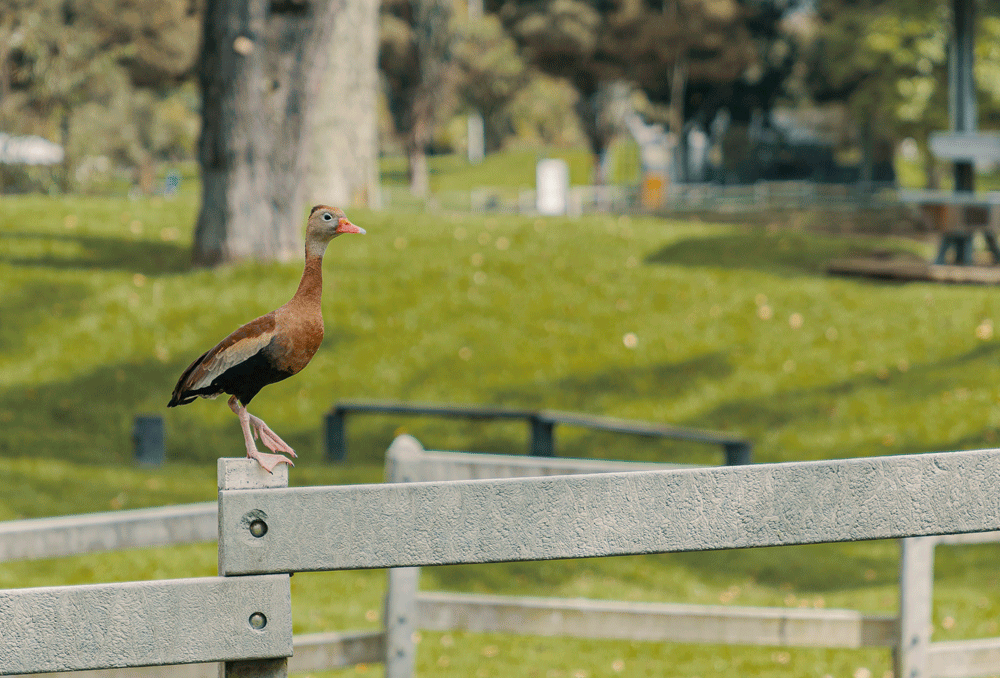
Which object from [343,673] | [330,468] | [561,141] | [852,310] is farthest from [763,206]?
[561,141]

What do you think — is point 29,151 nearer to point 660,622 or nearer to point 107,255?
point 107,255

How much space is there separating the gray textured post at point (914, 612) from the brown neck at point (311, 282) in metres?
3.02

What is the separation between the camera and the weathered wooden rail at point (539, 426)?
8195 millimetres

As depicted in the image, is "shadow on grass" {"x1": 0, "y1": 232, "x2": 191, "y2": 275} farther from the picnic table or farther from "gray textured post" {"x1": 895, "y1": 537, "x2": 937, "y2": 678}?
"gray textured post" {"x1": 895, "y1": 537, "x2": 937, "y2": 678}

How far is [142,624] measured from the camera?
2.11 meters

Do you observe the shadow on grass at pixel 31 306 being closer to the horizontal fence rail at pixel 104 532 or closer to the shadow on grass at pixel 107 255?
the shadow on grass at pixel 107 255

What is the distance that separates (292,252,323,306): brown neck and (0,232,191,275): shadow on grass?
12010mm

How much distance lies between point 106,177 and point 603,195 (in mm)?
Answer: 16162

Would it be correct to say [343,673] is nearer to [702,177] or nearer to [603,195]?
[603,195]

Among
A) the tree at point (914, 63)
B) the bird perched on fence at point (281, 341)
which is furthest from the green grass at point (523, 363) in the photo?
the tree at point (914, 63)

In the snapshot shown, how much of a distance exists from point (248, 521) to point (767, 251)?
1403 centimetres

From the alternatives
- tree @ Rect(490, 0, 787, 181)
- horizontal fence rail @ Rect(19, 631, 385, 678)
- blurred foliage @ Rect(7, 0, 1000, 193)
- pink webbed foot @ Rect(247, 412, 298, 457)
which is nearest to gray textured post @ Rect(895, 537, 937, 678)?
horizontal fence rail @ Rect(19, 631, 385, 678)

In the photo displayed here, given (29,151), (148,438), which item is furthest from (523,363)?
(29,151)

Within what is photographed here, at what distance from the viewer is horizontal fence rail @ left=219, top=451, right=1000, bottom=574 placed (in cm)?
212
